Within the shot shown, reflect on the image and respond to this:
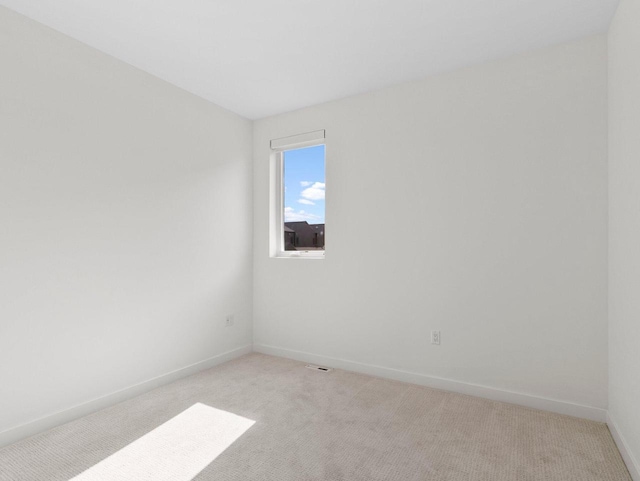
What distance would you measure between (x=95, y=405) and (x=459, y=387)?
103 inches

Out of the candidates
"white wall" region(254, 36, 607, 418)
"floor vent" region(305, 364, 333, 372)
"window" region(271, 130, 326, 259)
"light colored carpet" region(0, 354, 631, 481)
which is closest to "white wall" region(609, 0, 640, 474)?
"white wall" region(254, 36, 607, 418)

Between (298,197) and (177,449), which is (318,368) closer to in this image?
(177,449)

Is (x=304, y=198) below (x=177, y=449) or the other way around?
the other way around

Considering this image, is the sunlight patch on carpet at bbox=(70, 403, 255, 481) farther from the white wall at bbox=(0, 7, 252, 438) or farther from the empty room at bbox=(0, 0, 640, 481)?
the white wall at bbox=(0, 7, 252, 438)

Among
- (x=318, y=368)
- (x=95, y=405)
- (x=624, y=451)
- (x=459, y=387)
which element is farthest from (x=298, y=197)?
(x=624, y=451)

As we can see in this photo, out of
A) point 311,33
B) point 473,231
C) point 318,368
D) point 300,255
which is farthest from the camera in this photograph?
point 300,255

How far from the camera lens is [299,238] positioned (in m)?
3.82

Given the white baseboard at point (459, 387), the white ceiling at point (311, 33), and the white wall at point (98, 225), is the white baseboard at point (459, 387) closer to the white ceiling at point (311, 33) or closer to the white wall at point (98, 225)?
the white wall at point (98, 225)

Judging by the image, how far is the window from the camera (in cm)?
361

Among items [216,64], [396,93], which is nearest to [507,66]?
[396,93]

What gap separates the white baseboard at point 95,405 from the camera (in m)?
2.06

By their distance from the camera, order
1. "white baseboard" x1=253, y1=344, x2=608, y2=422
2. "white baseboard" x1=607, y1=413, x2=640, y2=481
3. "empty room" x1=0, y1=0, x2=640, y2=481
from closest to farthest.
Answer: "white baseboard" x1=607, y1=413, x2=640, y2=481, "empty room" x1=0, y1=0, x2=640, y2=481, "white baseboard" x1=253, y1=344, x2=608, y2=422

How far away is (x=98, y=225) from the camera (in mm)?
2484

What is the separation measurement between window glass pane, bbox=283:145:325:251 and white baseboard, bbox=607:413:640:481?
2.48 metres
